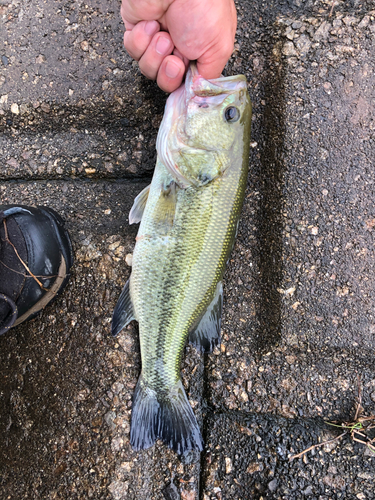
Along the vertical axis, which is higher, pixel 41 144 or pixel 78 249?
pixel 41 144

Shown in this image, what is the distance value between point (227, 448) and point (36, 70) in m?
2.95

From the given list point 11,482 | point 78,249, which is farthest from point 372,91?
point 11,482

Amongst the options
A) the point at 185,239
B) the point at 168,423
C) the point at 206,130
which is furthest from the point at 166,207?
the point at 168,423

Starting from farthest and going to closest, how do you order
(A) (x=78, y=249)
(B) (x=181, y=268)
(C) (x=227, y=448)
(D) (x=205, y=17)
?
1. (A) (x=78, y=249)
2. (C) (x=227, y=448)
3. (B) (x=181, y=268)
4. (D) (x=205, y=17)

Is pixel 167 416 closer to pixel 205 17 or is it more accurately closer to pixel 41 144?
pixel 41 144

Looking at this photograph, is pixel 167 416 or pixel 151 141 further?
pixel 151 141

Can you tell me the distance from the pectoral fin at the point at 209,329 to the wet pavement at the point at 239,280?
0.70 ft

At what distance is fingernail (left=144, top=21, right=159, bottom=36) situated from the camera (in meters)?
1.98

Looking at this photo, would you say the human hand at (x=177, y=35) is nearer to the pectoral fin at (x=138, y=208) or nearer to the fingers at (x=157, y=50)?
the fingers at (x=157, y=50)

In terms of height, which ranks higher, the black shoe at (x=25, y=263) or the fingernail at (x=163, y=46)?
the fingernail at (x=163, y=46)

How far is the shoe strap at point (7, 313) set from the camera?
6.74 feet

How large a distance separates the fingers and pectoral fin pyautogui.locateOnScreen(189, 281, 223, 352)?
4.29ft

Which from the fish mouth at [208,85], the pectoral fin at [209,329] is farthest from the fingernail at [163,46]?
the pectoral fin at [209,329]

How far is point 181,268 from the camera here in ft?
6.55
